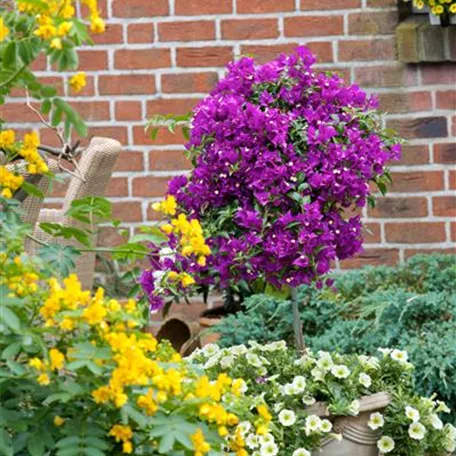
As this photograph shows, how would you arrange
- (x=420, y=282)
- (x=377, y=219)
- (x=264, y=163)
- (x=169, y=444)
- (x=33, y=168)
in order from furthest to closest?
1. (x=377, y=219)
2. (x=420, y=282)
3. (x=264, y=163)
4. (x=33, y=168)
5. (x=169, y=444)

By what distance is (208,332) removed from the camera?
445 cm

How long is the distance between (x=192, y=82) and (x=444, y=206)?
106 cm

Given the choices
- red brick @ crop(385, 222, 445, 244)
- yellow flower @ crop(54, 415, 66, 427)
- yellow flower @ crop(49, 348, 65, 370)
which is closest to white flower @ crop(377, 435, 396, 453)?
yellow flower @ crop(54, 415, 66, 427)

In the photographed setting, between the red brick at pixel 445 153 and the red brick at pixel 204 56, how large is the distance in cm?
85

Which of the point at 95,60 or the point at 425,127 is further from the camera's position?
the point at 95,60

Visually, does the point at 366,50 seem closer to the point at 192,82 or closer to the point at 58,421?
the point at 192,82

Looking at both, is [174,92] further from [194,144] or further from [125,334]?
[125,334]

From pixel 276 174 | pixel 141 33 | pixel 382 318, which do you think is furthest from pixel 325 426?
pixel 141 33

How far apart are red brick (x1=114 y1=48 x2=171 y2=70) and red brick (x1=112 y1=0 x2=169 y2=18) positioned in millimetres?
136

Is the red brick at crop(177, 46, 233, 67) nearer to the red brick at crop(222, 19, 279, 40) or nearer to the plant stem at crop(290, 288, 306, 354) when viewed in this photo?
the red brick at crop(222, 19, 279, 40)

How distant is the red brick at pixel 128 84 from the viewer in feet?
17.5

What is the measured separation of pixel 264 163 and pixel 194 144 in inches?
10.1

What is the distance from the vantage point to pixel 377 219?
5250 millimetres

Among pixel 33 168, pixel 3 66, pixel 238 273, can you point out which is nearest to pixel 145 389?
pixel 33 168
